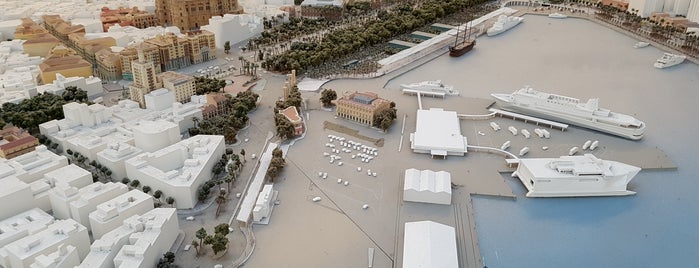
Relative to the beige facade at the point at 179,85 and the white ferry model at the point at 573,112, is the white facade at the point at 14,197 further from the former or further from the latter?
the white ferry model at the point at 573,112

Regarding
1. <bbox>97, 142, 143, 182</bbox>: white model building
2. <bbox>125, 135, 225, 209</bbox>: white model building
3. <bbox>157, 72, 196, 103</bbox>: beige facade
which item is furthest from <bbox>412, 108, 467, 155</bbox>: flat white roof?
<bbox>97, 142, 143, 182</bbox>: white model building

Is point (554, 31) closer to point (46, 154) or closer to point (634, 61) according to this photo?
point (634, 61)

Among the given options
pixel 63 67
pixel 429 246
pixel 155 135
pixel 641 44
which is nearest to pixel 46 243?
pixel 155 135

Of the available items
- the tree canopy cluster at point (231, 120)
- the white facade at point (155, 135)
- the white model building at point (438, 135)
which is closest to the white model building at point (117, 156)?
the white facade at point (155, 135)

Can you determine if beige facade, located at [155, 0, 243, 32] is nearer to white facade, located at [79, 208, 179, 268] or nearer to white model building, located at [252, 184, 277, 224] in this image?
white model building, located at [252, 184, 277, 224]

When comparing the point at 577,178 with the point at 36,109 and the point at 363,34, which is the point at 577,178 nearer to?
the point at 363,34
